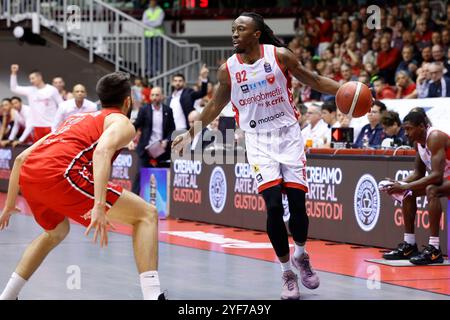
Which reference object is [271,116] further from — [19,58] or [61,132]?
[19,58]

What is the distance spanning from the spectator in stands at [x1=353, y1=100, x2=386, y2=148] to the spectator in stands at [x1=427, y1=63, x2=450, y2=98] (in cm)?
127

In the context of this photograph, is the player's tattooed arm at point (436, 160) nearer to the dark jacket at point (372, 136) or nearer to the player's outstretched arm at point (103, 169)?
the dark jacket at point (372, 136)

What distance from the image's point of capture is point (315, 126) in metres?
14.5

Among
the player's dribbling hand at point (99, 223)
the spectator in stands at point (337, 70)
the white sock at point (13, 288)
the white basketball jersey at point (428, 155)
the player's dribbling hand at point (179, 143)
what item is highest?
the spectator in stands at point (337, 70)

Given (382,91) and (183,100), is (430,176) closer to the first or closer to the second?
(382,91)

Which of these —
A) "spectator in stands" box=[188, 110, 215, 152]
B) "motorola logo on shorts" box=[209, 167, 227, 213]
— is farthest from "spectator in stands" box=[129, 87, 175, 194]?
"motorola logo on shorts" box=[209, 167, 227, 213]

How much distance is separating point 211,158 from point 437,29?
586cm

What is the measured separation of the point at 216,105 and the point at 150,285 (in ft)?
7.20

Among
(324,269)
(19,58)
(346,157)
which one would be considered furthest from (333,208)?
(19,58)

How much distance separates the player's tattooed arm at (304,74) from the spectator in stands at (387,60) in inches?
362

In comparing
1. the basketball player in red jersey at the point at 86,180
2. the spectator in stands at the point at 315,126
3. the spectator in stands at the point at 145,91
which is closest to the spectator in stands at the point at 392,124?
the spectator in stands at the point at 315,126

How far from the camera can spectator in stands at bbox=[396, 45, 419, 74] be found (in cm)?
1599

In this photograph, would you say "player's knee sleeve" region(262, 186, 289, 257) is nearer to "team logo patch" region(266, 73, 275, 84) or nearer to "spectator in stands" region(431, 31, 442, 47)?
"team logo patch" region(266, 73, 275, 84)

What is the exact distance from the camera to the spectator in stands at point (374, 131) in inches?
508
